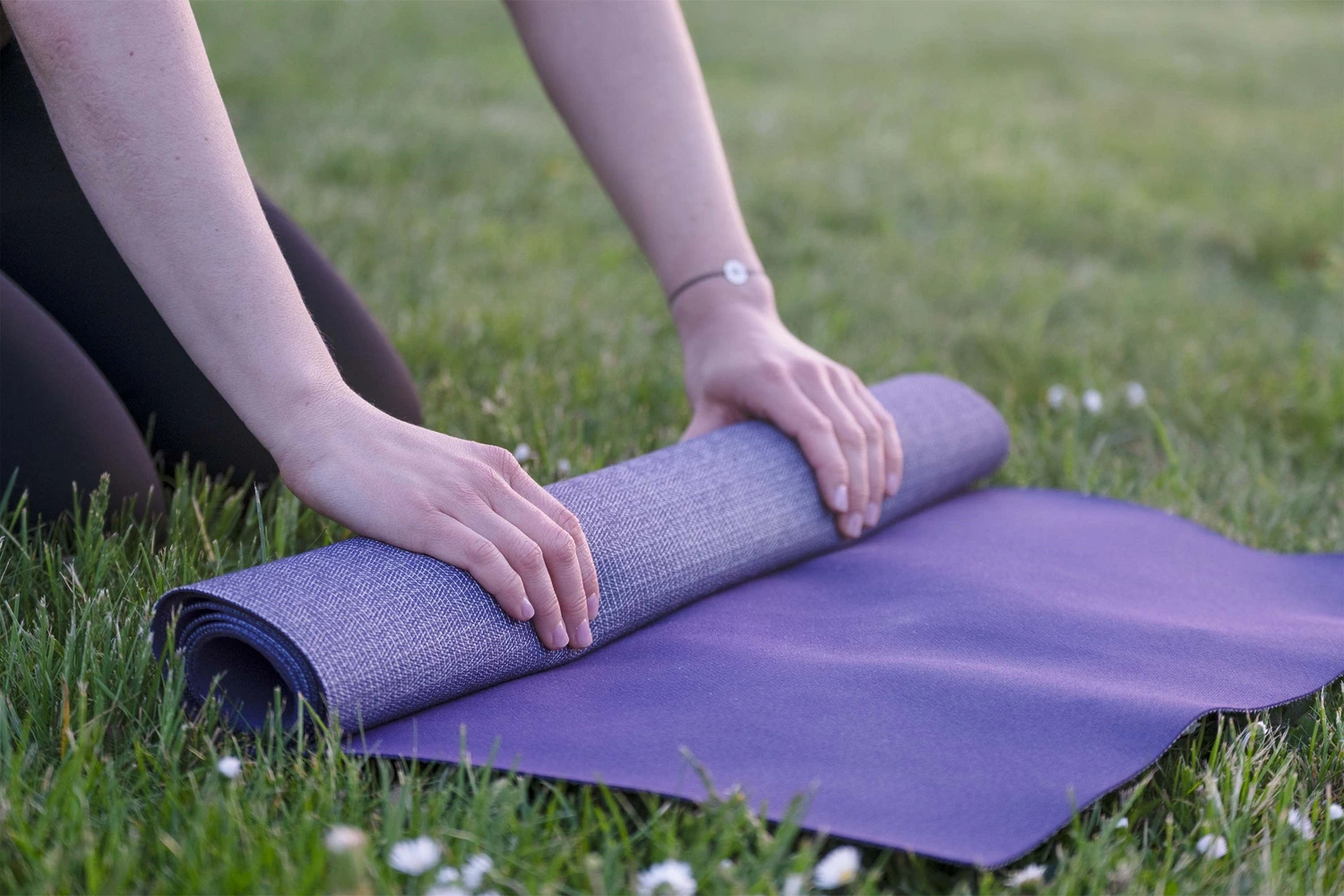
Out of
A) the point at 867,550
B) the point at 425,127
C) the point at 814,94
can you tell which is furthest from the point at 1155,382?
the point at 814,94

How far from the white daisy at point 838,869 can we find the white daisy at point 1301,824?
1.57 feet

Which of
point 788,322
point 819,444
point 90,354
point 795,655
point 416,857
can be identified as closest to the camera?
point 416,857

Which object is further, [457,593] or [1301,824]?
[457,593]

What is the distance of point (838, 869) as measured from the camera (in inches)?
42.4

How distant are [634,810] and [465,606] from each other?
31cm

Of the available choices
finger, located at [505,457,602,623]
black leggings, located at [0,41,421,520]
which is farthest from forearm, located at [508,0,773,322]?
finger, located at [505,457,602,623]

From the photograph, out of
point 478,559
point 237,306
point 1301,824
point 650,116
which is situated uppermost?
point 650,116

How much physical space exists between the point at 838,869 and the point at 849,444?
35.2 inches

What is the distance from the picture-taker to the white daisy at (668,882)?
105cm

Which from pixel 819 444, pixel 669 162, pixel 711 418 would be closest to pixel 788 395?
pixel 819 444

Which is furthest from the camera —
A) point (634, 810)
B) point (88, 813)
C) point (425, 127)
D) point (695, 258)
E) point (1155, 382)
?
point (425, 127)

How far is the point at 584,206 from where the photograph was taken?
4605mm

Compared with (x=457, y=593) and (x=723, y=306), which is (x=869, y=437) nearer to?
(x=723, y=306)

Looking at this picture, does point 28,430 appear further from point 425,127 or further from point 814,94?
point 814,94
